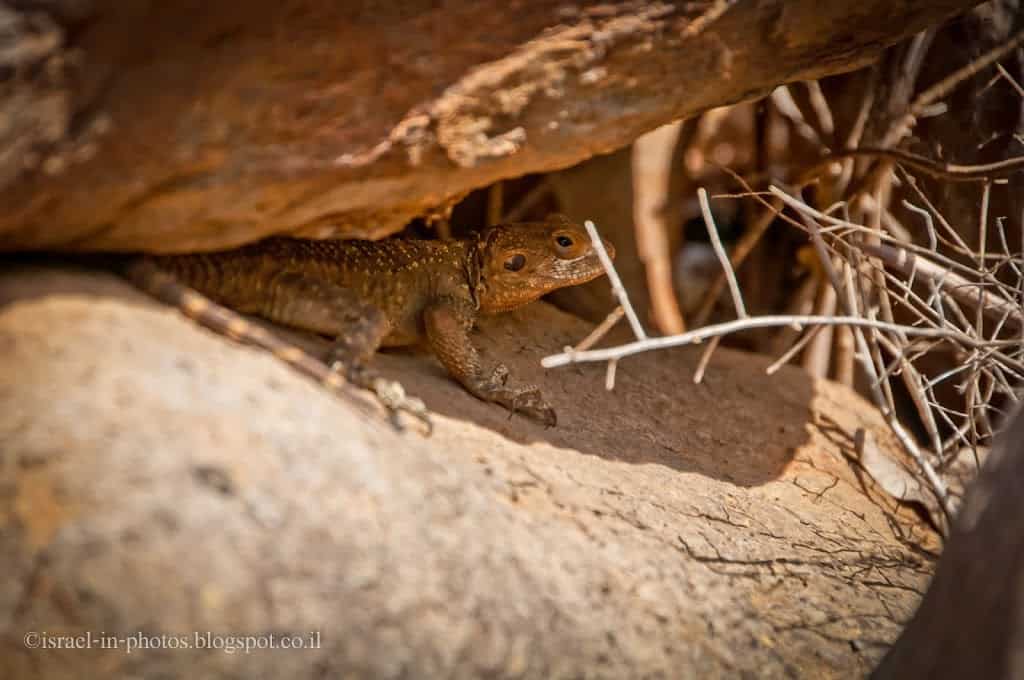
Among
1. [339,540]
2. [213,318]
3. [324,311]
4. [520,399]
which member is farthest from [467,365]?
[339,540]

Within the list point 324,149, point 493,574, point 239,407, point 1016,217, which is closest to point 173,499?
point 239,407

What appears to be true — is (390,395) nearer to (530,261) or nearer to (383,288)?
(383,288)

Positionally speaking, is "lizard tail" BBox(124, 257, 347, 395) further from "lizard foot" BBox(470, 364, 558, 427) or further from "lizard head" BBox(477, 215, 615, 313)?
"lizard head" BBox(477, 215, 615, 313)

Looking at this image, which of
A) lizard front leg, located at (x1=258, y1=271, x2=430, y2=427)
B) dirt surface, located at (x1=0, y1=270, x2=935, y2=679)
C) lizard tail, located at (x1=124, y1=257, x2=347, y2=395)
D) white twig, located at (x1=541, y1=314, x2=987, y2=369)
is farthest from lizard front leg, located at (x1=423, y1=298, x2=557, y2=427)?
lizard tail, located at (x1=124, y1=257, x2=347, y2=395)

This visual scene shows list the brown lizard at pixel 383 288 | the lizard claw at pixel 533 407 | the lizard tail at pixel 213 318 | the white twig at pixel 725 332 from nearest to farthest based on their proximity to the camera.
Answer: the white twig at pixel 725 332
the lizard tail at pixel 213 318
the brown lizard at pixel 383 288
the lizard claw at pixel 533 407

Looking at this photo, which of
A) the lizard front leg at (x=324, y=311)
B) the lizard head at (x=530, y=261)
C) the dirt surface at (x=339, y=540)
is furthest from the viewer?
the lizard head at (x=530, y=261)

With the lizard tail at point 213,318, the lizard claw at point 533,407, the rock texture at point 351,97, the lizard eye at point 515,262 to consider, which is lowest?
the lizard claw at point 533,407

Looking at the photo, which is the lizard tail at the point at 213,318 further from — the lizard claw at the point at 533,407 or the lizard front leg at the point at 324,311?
the lizard claw at the point at 533,407

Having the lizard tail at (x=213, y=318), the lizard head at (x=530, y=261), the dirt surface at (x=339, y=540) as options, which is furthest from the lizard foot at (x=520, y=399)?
the lizard tail at (x=213, y=318)
